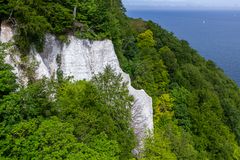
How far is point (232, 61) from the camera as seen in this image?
125812mm

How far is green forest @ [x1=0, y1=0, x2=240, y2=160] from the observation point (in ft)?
69.5

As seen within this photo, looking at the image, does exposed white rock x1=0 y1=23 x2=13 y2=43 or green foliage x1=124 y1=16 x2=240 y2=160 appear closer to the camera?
exposed white rock x1=0 y1=23 x2=13 y2=43

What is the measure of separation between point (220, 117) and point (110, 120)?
34413 mm

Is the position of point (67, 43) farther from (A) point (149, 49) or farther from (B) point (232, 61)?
(B) point (232, 61)

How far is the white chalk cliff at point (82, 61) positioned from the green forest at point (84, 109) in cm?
73

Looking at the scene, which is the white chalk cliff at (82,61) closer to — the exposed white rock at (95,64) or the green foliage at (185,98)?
the exposed white rock at (95,64)

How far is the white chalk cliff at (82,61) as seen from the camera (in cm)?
3042

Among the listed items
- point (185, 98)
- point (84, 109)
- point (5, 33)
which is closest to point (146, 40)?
point (185, 98)

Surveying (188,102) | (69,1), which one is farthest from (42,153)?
(188,102)

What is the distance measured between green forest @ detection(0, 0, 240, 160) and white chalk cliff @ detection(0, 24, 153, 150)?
73cm

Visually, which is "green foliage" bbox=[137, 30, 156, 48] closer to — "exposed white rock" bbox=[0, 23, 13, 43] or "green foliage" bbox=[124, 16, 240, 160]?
"green foliage" bbox=[124, 16, 240, 160]

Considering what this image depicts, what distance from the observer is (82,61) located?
109 ft

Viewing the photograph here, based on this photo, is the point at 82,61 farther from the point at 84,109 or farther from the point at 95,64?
the point at 84,109

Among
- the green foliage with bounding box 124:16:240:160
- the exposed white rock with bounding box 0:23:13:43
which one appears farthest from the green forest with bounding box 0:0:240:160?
the exposed white rock with bounding box 0:23:13:43
